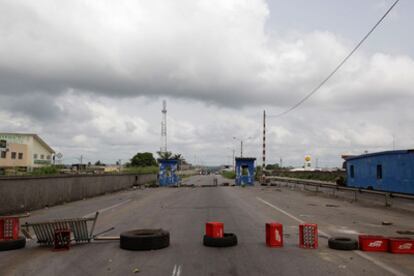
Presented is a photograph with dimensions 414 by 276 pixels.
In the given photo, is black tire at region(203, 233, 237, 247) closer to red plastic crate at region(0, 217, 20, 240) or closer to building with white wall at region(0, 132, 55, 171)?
red plastic crate at region(0, 217, 20, 240)

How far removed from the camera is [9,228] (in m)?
10.1

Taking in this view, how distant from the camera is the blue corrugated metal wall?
76.3ft

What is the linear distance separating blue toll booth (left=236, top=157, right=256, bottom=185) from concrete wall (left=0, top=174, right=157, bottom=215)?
670 inches

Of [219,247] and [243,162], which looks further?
[243,162]

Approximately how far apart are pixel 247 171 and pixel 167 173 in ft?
30.2

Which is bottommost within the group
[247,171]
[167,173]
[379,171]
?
[167,173]

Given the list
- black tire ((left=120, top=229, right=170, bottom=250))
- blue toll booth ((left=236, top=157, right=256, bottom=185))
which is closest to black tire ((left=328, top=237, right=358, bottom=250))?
black tire ((left=120, top=229, right=170, bottom=250))

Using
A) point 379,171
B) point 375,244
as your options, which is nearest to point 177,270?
point 375,244

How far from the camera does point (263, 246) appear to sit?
970 centimetres

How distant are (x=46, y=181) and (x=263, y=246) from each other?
16.1m

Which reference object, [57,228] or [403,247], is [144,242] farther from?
[403,247]

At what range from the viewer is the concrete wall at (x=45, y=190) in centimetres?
1845

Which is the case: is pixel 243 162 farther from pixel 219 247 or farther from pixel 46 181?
pixel 219 247

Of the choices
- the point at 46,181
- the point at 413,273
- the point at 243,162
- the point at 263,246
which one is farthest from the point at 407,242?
the point at 243,162
